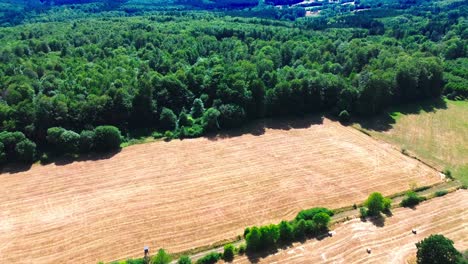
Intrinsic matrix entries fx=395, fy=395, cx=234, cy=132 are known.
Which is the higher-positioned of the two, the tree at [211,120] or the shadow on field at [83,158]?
the tree at [211,120]

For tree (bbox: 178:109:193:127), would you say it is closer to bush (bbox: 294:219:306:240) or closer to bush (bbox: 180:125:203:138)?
bush (bbox: 180:125:203:138)

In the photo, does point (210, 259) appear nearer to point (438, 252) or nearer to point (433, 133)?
point (438, 252)

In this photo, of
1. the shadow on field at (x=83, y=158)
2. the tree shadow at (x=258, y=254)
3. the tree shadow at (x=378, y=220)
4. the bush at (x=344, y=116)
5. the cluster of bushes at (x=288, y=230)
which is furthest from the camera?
the bush at (x=344, y=116)

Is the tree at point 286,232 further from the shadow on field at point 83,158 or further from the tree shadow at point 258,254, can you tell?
the shadow on field at point 83,158

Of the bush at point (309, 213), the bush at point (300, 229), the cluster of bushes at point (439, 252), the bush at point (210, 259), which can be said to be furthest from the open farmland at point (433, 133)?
the bush at point (210, 259)

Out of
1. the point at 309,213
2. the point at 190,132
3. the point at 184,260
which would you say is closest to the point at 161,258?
the point at 184,260

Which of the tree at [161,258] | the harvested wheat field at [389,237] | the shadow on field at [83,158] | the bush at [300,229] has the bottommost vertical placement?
the shadow on field at [83,158]

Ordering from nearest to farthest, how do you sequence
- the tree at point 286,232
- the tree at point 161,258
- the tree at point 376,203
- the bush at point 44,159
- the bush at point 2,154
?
1. the tree at point 161,258
2. the tree at point 286,232
3. the tree at point 376,203
4. the bush at point 2,154
5. the bush at point 44,159

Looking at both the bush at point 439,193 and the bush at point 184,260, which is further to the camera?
the bush at point 439,193
